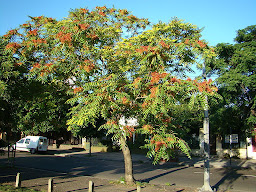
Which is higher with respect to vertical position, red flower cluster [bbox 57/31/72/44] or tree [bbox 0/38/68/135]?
red flower cluster [bbox 57/31/72/44]

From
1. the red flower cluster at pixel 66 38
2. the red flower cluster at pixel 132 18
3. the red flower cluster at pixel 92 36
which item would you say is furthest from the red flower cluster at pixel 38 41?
the red flower cluster at pixel 132 18

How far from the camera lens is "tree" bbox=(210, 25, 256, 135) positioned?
18.3 meters

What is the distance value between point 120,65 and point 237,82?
11156 mm

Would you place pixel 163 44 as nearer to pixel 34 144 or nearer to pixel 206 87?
pixel 206 87

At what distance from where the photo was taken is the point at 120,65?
32.5 feet

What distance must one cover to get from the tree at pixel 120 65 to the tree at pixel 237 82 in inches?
379

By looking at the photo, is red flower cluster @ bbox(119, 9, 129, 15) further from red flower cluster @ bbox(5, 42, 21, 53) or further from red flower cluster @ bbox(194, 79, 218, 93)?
red flower cluster @ bbox(194, 79, 218, 93)

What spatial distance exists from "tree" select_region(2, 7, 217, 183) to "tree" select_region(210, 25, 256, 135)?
9.63 metres

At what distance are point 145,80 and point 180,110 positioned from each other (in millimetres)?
15303

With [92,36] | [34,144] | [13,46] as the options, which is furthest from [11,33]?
[34,144]

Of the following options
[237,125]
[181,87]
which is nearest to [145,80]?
[181,87]

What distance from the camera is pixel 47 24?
398 inches

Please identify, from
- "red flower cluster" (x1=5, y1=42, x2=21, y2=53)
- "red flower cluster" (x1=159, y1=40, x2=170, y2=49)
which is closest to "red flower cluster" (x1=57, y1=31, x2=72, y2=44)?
"red flower cluster" (x1=5, y1=42, x2=21, y2=53)

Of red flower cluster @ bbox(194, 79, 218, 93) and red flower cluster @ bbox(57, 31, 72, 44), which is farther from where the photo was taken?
red flower cluster @ bbox(57, 31, 72, 44)
